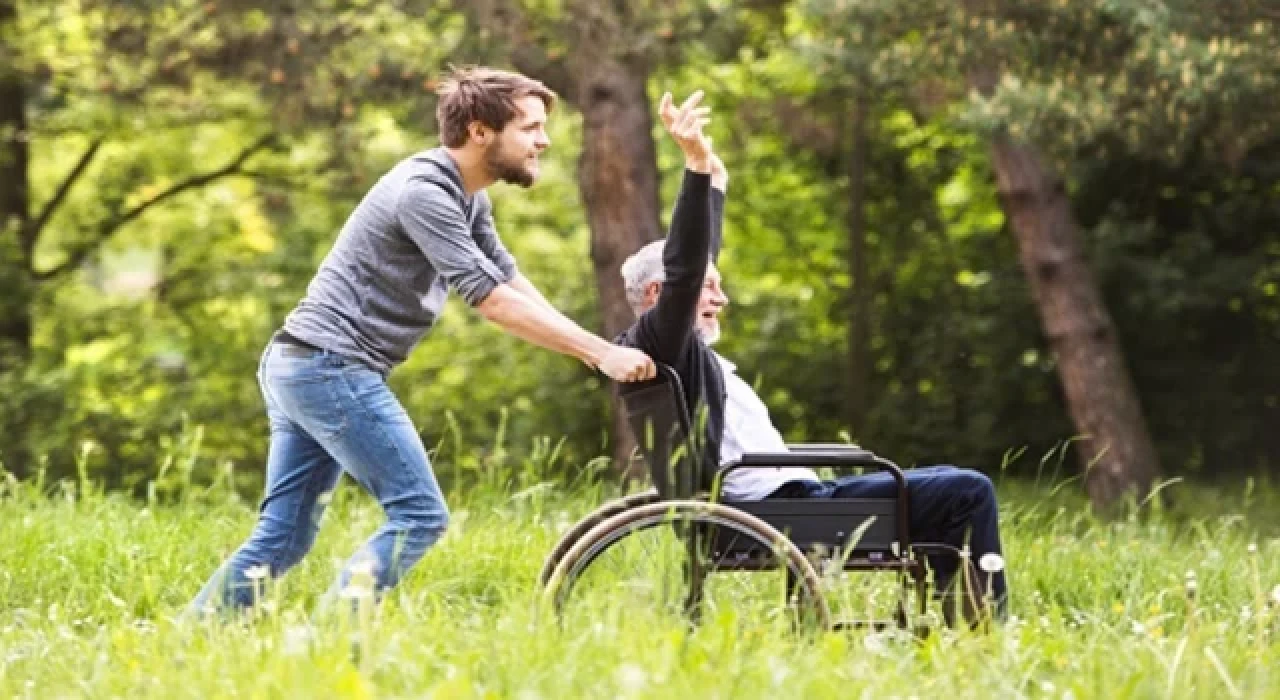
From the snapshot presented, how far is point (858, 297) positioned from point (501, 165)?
34.7 ft

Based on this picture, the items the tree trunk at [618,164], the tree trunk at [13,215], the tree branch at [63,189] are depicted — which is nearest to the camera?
the tree trunk at [618,164]

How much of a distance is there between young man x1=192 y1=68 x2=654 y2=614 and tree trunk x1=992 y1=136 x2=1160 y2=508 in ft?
24.5

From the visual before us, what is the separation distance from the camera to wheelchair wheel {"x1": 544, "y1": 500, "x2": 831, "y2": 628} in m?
4.06

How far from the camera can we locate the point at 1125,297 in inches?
537

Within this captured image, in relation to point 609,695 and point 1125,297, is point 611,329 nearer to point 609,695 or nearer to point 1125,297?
point 1125,297

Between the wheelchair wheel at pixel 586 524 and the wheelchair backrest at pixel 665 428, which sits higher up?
the wheelchair backrest at pixel 665 428

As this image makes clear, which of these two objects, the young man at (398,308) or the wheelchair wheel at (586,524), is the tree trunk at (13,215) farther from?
the wheelchair wheel at (586,524)

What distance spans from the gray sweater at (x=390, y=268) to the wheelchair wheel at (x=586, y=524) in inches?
21.7

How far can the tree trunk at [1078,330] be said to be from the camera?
11.6 metres

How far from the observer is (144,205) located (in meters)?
16.1

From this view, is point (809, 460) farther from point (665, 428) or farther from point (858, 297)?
point (858, 297)

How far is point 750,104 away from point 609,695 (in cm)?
1084

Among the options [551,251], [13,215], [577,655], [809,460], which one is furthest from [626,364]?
[13,215]

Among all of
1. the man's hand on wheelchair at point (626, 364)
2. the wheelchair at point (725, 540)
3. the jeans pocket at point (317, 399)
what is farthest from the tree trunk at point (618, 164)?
the man's hand on wheelchair at point (626, 364)
